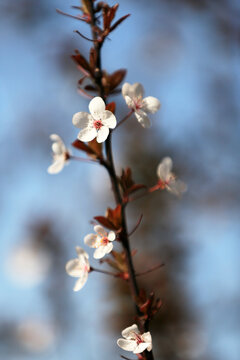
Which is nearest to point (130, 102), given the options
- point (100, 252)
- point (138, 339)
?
point (100, 252)

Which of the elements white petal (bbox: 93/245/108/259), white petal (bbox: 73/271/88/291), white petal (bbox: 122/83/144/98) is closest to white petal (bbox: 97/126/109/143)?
white petal (bbox: 122/83/144/98)

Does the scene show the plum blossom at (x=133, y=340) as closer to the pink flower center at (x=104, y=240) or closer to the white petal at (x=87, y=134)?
the pink flower center at (x=104, y=240)

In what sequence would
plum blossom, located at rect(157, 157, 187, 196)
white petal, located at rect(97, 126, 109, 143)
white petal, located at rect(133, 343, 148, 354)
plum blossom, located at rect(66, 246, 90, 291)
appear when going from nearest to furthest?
white petal, located at rect(133, 343, 148, 354), white petal, located at rect(97, 126, 109, 143), plum blossom, located at rect(66, 246, 90, 291), plum blossom, located at rect(157, 157, 187, 196)

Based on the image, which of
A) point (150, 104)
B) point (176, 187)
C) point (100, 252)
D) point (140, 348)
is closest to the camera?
point (140, 348)

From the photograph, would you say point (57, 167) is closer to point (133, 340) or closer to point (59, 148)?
point (59, 148)

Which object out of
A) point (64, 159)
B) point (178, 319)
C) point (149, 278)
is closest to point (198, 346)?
point (178, 319)

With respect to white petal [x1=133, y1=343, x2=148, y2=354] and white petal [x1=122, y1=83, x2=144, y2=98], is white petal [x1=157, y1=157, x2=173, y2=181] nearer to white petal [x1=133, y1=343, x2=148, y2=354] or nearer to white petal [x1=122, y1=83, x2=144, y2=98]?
white petal [x1=122, y1=83, x2=144, y2=98]

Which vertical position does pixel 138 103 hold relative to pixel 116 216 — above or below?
above

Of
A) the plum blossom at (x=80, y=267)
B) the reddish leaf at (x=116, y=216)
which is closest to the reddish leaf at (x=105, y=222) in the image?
the reddish leaf at (x=116, y=216)
